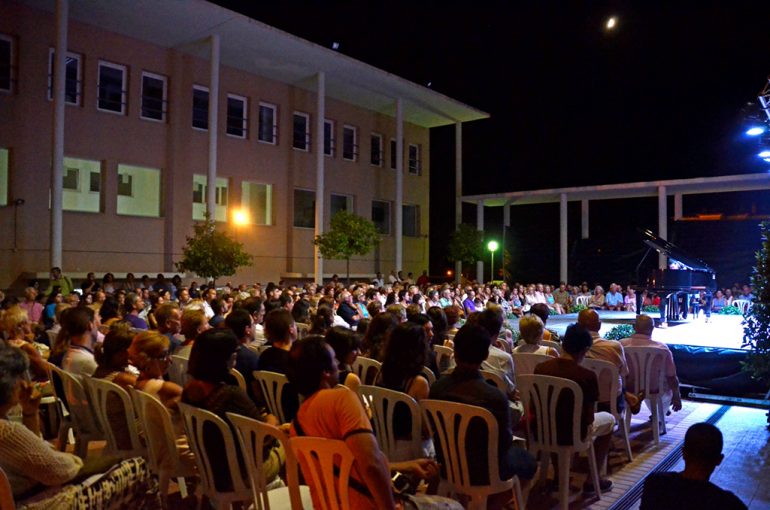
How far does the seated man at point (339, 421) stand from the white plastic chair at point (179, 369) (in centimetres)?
248

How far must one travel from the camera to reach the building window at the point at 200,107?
1867 centimetres

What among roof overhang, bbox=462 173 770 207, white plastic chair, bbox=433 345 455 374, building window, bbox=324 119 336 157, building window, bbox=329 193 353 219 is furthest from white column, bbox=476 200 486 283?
white plastic chair, bbox=433 345 455 374

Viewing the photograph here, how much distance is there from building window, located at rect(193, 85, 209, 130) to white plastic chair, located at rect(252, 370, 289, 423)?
52.5 feet

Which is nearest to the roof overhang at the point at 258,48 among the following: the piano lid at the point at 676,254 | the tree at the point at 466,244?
the tree at the point at 466,244

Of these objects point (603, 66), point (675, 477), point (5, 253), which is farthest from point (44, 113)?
point (603, 66)

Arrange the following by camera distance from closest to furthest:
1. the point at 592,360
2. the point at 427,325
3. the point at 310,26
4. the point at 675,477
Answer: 1. the point at 675,477
2. the point at 592,360
3. the point at 427,325
4. the point at 310,26

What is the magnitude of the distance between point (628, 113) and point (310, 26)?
473 inches

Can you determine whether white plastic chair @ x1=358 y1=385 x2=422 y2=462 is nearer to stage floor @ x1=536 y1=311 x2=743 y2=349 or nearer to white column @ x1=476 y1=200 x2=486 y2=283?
stage floor @ x1=536 y1=311 x2=743 y2=349

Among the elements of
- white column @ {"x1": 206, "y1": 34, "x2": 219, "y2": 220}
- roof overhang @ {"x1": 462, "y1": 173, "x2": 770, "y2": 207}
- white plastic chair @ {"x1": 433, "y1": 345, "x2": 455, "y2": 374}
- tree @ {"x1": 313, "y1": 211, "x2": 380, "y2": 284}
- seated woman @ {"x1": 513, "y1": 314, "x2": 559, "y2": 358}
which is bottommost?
white plastic chair @ {"x1": 433, "y1": 345, "x2": 455, "y2": 374}

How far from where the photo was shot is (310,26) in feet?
66.8

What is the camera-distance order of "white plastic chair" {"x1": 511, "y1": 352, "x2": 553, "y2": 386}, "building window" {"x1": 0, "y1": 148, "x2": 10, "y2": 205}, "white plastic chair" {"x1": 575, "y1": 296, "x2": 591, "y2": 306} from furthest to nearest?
"white plastic chair" {"x1": 575, "y1": 296, "x2": 591, "y2": 306} → "building window" {"x1": 0, "y1": 148, "x2": 10, "y2": 205} → "white plastic chair" {"x1": 511, "y1": 352, "x2": 553, "y2": 386}

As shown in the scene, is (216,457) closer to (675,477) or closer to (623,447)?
(675,477)

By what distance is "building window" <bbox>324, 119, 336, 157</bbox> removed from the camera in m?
22.8

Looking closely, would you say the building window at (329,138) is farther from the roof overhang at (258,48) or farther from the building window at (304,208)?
the building window at (304,208)
